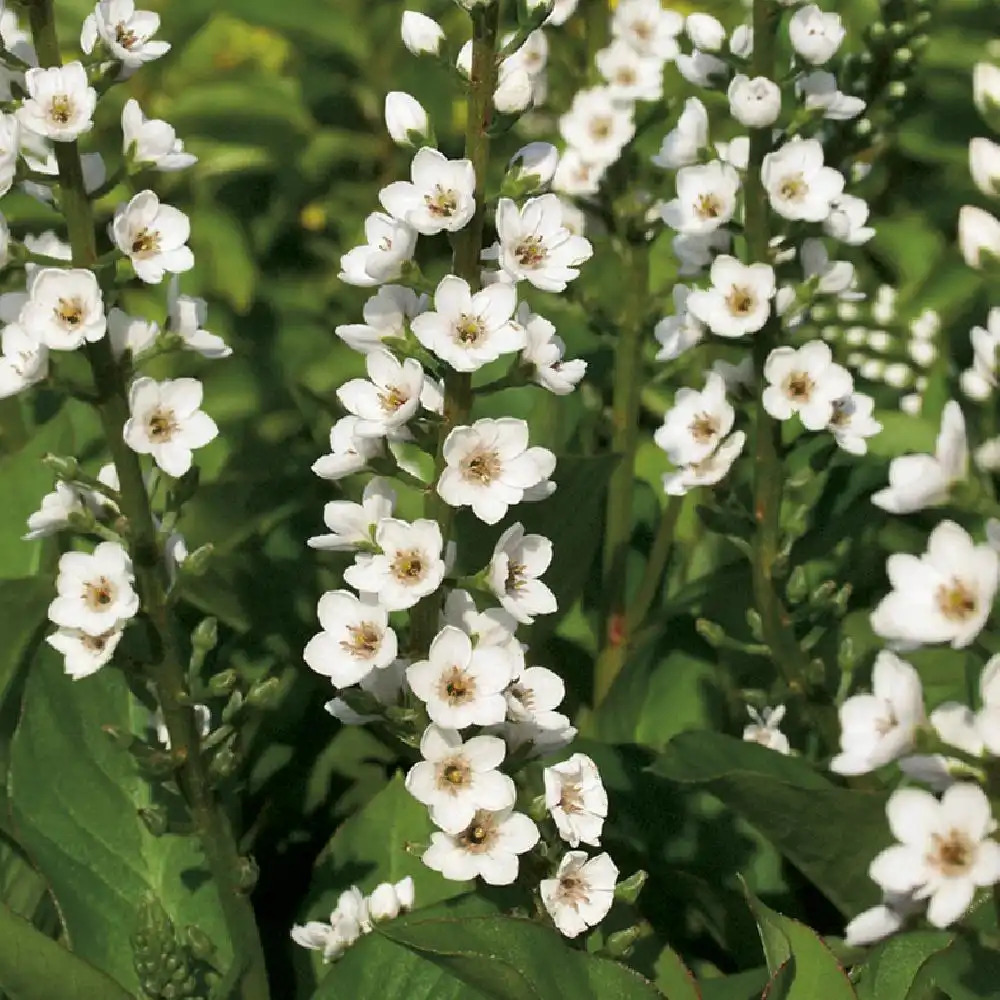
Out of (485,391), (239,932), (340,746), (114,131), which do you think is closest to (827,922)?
(340,746)

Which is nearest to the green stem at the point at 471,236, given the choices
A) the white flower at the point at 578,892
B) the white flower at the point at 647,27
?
the white flower at the point at 578,892

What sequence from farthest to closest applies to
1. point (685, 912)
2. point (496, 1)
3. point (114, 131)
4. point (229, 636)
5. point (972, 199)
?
point (114, 131) → point (972, 199) → point (229, 636) → point (685, 912) → point (496, 1)

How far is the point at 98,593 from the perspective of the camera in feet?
5.58

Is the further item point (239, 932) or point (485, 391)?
point (239, 932)

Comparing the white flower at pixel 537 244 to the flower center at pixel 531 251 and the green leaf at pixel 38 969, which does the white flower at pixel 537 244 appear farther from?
the green leaf at pixel 38 969

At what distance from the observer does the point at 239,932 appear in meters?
1.88

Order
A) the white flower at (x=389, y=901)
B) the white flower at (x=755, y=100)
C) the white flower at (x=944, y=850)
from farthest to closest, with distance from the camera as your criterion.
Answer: the white flower at (x=755, y=100) → the white flower at (x=389, y=901) → the white flower at (x=944, y=850)

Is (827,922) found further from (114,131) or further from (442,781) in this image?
(114,131)

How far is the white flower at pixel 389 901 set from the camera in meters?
1.80

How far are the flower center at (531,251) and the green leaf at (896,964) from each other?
3.19ft

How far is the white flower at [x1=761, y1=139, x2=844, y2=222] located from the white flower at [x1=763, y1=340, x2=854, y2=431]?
199 mm

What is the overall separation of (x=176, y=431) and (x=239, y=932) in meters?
0.73

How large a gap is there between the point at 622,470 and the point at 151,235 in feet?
3.78

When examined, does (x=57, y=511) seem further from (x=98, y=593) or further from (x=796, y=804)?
(x=796, y=804)
